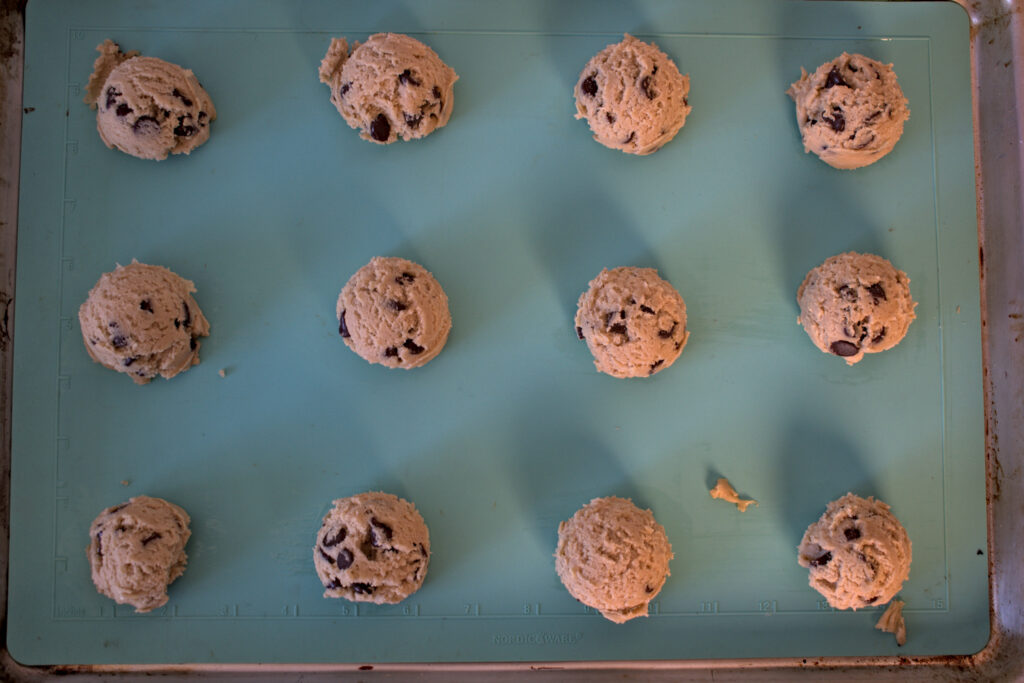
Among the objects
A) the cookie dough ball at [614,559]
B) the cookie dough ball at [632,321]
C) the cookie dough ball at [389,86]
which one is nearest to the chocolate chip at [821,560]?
the cookie dough ball at [614,559]

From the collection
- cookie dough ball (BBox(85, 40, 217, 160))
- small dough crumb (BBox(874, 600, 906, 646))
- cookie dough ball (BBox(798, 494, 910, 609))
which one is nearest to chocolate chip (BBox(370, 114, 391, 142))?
cookie dough ball (BBox(85, 40, 217, 160))

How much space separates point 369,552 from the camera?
1746 mm

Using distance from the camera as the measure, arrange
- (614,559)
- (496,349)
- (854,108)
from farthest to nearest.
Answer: (496,349) < (854,108) < (614,559)

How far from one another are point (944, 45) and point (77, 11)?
2.53 m

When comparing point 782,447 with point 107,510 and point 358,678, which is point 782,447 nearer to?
point 358,678

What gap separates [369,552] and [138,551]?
1.96 feet

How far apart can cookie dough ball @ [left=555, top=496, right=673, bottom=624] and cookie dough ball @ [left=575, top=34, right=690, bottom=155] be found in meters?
1.02

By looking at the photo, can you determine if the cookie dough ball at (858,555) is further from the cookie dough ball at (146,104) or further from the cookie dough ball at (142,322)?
the cookie dough ball at (146,104)

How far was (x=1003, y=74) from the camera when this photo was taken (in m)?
1.94

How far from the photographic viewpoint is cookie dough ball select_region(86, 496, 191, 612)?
5.67ft

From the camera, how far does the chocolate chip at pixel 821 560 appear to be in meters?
1.79

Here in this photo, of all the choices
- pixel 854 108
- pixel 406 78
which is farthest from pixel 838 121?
pixel 406 78

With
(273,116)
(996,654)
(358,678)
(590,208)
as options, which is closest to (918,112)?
(590,208)

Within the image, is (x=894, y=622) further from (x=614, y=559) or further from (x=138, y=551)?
(x=138, y=551)
